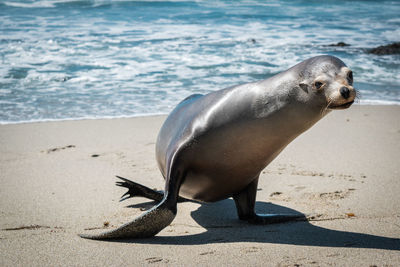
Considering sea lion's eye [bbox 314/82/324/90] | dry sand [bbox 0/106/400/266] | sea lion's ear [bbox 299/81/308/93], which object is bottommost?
dry sand [bbox 0/106/400/266]

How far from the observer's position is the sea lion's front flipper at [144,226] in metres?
3.18

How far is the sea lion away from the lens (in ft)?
10.2

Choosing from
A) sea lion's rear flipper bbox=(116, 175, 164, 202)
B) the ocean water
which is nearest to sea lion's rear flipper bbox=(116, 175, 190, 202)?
sea lion's rear flipper bbox=(116, 175, 164, 202)

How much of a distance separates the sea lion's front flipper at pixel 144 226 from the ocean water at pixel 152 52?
4.15 meters

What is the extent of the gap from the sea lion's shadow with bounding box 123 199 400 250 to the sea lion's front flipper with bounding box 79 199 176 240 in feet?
0.17

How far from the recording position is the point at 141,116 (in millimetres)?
7219

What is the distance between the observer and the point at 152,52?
13023 millimetres

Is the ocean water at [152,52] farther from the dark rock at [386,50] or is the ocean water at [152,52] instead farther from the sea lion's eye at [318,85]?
the sea lion's eye at [318,85]

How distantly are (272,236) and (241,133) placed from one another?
0.71 meters

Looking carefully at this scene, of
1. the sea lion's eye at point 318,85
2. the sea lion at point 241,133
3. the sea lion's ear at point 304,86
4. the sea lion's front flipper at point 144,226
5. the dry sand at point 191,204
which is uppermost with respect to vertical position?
the sea lion's eye at point 318,85

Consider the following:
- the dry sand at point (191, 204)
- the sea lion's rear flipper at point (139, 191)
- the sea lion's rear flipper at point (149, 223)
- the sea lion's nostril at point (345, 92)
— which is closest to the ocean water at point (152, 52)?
the dry sand at point (191, 204)

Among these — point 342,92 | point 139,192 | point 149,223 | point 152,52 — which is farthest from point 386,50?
point 149,223

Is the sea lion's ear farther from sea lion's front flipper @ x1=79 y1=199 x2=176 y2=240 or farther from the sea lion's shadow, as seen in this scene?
sea lion's front flipper @ x1=79 y1=199 x2=176 y2=240

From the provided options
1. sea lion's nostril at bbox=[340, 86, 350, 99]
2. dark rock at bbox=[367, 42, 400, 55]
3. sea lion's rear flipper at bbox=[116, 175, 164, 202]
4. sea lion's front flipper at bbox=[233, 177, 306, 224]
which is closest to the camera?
sea lion's nostril at bbox=[340, 86, 350, 99]
